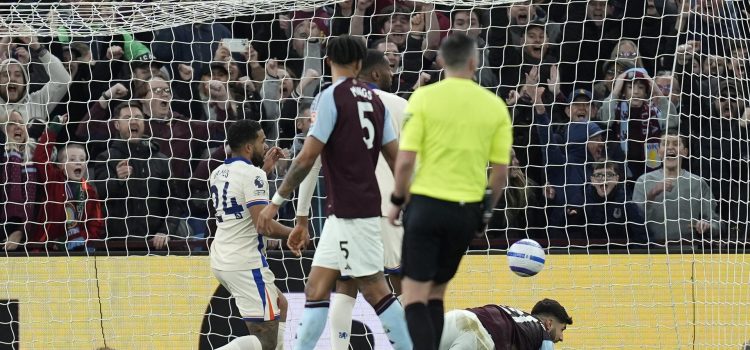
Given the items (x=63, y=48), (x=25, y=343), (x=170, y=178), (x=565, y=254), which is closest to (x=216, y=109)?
(x=170, y=178)

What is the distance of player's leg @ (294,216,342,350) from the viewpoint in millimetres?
7543

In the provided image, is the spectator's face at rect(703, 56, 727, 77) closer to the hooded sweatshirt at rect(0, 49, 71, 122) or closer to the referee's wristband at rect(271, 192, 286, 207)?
the referee's wristband at rect(271, 192, 286, 207)

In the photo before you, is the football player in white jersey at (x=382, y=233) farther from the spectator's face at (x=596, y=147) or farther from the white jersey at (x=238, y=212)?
the spectator's face at (x=596, y=147)

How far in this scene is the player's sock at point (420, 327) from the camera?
654 centimetres

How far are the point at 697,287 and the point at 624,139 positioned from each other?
143 centimetres

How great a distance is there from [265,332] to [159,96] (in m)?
3.33

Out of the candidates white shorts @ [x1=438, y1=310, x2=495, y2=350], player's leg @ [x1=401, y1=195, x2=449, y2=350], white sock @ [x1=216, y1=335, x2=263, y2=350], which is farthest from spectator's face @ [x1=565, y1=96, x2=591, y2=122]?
player's leg @ [x1=401, y1=195, x2=449, y2=350]

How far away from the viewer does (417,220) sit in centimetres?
648

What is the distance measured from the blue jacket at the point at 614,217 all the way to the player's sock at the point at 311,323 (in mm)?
3706

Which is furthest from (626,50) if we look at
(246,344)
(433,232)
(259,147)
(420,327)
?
(420,327)

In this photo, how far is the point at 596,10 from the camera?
1194cm

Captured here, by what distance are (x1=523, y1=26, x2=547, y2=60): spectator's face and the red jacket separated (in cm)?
404

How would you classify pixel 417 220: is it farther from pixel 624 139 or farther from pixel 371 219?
pixel 624 139

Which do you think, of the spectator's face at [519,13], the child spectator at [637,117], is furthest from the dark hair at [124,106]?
the child spectator at [637,117]
